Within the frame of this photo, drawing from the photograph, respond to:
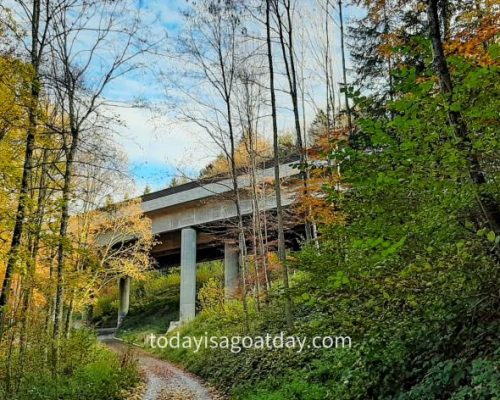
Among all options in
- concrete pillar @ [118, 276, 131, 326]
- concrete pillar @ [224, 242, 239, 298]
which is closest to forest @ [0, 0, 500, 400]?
concrete pillar @ [224, 242, 239, 298]

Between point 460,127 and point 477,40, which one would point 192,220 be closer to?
point 477,40

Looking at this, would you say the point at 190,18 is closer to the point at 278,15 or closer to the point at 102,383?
the point at 278,15

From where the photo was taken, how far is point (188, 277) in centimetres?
2086

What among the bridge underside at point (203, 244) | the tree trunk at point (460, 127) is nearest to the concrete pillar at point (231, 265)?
the bridge underside at point (203, 244)

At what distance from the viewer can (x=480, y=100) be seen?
2754 mm

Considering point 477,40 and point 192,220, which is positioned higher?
point 192,220

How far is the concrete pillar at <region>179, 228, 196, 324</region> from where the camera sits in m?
20.2

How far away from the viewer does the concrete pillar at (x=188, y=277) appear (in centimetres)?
2025

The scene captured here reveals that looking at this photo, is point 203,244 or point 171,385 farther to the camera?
point 203,244

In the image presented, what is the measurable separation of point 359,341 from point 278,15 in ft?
25.4

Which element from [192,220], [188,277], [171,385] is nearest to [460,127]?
[171,385]

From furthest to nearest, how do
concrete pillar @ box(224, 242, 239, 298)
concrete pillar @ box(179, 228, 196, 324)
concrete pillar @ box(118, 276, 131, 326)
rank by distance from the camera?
1. concrete pillar @ box(118, 276, 131, 326)
2. concrete pillar @ box(179, 228, 196, 324)
3. concrete pillar @ box(224, 242, 239, 298)

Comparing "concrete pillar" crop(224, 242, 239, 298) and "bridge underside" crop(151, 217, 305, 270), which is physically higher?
"bridge underside" crop(151, 217, 305, 270)

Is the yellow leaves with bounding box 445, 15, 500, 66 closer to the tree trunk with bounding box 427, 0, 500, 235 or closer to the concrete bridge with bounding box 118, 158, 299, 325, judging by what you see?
the tree trunk with bounding box 427, 0, 500, 235
